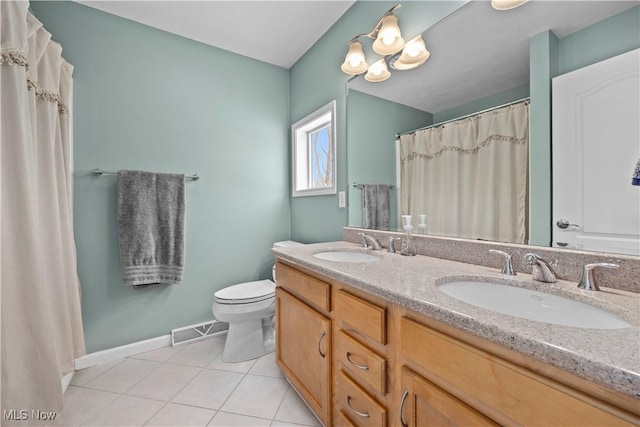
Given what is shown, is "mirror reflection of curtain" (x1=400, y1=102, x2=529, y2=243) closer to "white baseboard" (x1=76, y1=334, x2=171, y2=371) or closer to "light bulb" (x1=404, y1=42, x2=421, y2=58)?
"light bulb" (x1=404, y1=42, x2=421, y2=58)

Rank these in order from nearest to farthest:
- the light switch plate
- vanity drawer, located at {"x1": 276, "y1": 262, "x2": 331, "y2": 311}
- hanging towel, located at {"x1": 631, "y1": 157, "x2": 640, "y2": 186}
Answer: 1. hanging towel, located at {"x1": 631, "y1": 157, "x2": 640, "y2": 186}
2. vanity drawer, located at {"x1": 276, "y1": 262, "x2": 331, "y2": 311}
3. the light switch plate

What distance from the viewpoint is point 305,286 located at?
1201 mm

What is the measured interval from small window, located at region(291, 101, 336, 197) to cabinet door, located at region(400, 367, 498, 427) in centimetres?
Result: 142

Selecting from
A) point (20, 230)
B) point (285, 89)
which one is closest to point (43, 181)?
point (20, 230)

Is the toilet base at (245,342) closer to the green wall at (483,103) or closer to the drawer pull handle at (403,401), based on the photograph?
the drawer pull handle at (403,401)

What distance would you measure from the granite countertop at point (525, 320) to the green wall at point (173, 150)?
1436 mm

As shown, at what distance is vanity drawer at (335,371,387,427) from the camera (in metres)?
0.80

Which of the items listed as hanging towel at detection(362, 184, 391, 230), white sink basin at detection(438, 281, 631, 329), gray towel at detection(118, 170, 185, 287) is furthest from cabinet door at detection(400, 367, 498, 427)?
gray towel at detection(118, 170, 185, 287)

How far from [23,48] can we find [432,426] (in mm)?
2039

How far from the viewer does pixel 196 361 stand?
1.78m

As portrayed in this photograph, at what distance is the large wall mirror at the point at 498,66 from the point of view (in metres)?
0.79

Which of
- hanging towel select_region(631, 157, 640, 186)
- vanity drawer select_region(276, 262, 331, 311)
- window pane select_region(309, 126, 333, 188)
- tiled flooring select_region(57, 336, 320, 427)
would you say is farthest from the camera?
window pane select_region(309, 126, 333, 188)

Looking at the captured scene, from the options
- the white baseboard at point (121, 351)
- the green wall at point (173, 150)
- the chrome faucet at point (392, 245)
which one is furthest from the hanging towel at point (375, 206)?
the white baseboard at point (121, 351)

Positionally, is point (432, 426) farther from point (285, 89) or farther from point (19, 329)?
point (285, 89)
